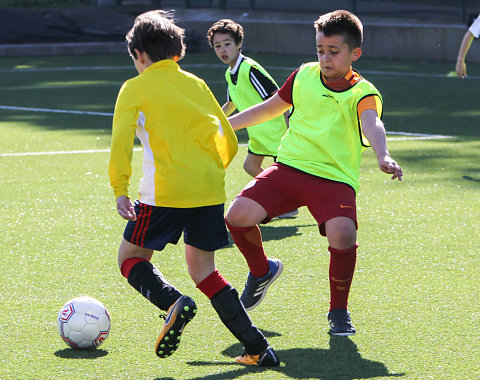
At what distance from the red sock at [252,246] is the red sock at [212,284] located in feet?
1.99

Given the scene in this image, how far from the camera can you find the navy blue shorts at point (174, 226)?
3924 millimetres

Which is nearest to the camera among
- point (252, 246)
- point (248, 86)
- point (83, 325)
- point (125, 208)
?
point (125, 208)

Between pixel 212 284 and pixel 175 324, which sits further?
pixel 212 284

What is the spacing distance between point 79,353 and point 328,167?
1.44m

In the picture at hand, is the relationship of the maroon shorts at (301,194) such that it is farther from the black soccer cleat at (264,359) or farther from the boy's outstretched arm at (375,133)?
the black soccer cleat at (264,359)

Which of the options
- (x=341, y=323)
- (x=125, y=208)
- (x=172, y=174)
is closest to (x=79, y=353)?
(x=125, y=208)

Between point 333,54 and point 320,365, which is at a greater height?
point 333,54

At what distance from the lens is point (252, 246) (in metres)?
4.62

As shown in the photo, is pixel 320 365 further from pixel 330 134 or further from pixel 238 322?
pixel 330 134

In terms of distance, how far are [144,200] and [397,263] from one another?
216 cm

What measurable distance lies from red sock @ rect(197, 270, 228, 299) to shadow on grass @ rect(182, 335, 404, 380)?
1.02ft

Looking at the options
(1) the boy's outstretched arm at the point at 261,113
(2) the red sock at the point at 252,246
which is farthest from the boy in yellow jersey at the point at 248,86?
(2) the red sock at the point at 252,246

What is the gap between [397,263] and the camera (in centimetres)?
559

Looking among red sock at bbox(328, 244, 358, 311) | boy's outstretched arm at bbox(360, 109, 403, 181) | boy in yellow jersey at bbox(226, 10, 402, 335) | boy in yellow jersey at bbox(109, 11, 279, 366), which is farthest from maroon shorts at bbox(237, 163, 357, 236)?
boy in yellow jersey at bbox(109, 11, 279, 366)
